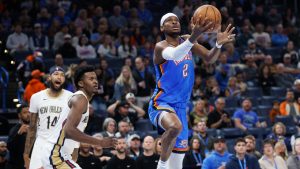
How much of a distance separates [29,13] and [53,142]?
473 inches

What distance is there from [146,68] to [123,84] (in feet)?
4.23

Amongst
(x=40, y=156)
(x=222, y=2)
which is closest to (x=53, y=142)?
(x=40, y=156)

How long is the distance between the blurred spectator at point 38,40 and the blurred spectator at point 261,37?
21.4ft

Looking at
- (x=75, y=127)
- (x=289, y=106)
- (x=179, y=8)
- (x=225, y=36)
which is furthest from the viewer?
(x=179, y=8)

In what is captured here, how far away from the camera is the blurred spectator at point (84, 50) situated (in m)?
18.7

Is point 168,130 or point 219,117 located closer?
point 168,130

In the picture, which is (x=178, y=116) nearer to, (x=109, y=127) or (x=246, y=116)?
(x=109, y=127)

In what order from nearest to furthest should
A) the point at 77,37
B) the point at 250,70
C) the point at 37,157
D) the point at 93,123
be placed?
1. the point at 37,157
2. the point at 93,123
3. the point at 77,37
4. the point at 250,70

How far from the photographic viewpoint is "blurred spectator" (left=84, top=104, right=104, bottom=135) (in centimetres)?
1531

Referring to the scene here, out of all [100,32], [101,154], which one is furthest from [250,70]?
[101,154]

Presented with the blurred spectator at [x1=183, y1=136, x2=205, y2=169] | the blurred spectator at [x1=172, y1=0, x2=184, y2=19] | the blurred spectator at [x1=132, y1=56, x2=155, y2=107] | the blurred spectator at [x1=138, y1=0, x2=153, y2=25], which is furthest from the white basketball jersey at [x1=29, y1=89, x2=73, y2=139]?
the blurred spectator at [x1=172, y1=0, x2=184, y2=19]

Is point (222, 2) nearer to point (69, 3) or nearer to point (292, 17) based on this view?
point (292, 17)

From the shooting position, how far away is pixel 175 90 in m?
9.66

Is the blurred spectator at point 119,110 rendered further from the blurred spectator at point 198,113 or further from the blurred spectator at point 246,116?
the blurred spectator at point 246,116
